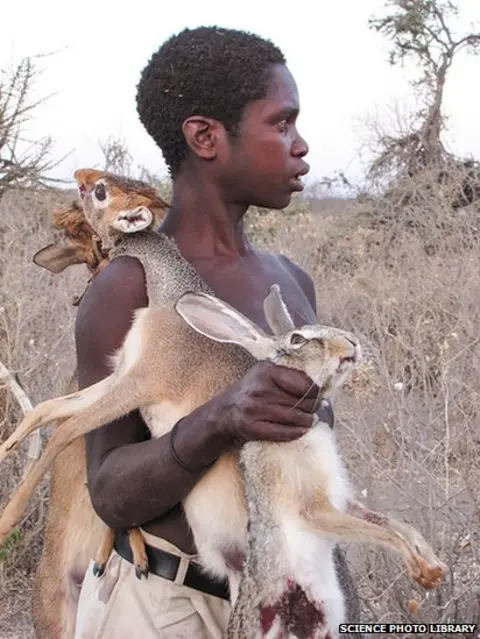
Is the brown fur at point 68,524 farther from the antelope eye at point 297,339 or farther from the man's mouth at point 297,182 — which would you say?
the antelope eye at point 297,339

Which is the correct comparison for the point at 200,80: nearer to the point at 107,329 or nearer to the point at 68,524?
the point at 107,329

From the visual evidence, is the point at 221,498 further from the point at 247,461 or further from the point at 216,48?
the point at 216,48

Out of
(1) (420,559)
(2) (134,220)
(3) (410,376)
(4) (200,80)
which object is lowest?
(3) (410,376)

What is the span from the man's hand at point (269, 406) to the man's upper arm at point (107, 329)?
374 millimetres

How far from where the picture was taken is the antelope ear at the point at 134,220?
2256mm

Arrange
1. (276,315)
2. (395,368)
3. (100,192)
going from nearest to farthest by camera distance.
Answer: (276,315) < (100,192) < (395,368)

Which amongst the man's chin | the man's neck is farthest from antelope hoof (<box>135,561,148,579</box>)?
the man's chin

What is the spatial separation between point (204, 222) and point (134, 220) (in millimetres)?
232

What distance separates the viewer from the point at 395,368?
577cm

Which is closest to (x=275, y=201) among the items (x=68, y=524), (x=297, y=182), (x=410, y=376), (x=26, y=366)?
(x=297, y=182)

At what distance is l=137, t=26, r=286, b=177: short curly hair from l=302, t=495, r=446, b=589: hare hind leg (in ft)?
2.59

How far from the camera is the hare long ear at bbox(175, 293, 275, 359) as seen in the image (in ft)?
5.83

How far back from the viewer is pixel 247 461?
5.98 feet

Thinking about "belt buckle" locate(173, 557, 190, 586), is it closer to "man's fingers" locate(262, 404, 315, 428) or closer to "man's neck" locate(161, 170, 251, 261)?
"man's fingers" locate(262, 404, 315, 428)
